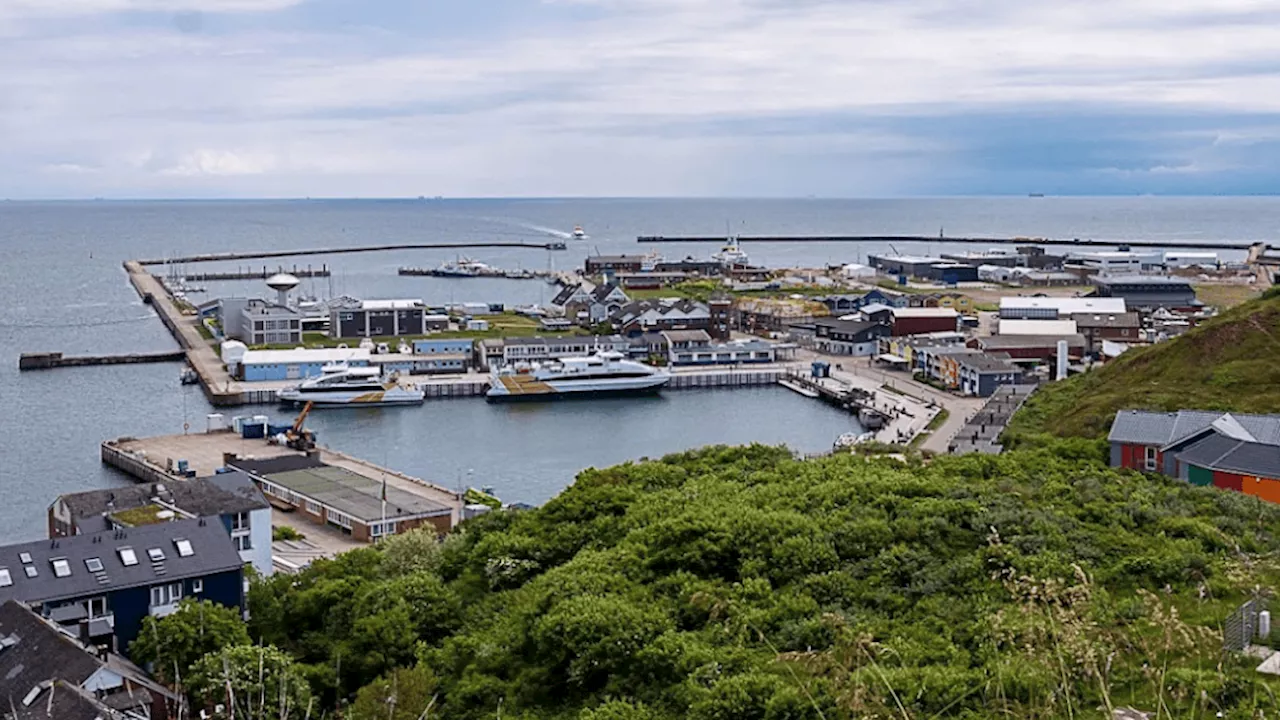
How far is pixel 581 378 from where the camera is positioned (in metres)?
29.8

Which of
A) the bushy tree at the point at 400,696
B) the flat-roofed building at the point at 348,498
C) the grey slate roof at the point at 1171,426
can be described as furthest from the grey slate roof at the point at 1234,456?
the flat-roofed building at the point at 348,498

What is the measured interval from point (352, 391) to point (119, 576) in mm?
18050

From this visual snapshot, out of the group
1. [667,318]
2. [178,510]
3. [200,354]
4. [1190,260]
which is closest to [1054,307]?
[667,318]

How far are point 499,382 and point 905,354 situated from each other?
10.6 metres

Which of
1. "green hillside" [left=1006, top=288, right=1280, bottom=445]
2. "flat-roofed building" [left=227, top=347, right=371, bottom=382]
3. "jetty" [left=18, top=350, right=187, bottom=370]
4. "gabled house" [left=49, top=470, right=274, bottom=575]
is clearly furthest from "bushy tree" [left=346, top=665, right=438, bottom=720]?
"jetty" [left=18, top=350, right=187, bottom=370]

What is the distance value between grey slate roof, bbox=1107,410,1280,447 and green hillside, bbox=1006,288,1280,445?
190cm

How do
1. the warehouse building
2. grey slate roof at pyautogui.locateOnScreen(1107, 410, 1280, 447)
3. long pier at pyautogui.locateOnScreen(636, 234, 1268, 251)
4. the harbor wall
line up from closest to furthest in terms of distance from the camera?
grey slate roof at pyautogui.locateOnScreen(1107, 410, 1280, 447), the harbor wall, the warehouse building, long pier at pyautogui.locateOnScreen(636, 234, 1268, 251)

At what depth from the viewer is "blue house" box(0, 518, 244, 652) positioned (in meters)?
10.1

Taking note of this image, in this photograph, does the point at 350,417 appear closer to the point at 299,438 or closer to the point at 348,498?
the point at 299,438

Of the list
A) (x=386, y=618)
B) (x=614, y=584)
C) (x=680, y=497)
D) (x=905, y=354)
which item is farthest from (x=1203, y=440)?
(x=905, y=354)

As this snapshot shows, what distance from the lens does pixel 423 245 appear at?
290 ft

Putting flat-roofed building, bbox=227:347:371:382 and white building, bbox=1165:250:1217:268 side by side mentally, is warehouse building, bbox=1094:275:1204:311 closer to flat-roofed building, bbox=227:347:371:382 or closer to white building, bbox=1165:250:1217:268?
white building, bbox=1165:250:1217:268

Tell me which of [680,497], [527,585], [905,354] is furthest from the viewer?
[905,354]

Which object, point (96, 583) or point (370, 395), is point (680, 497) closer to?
point (96, 583)
